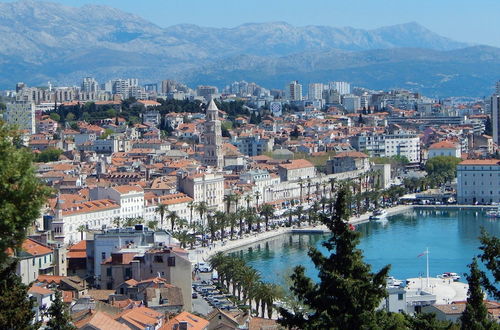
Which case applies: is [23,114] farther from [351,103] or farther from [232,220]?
[351,103]

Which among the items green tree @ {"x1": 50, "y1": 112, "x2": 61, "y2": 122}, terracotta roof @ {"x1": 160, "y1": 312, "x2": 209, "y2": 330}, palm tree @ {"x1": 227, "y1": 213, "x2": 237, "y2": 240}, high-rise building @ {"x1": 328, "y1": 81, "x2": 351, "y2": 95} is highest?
high-rise building @ {"x1": 328, "y1": 81, "x2": 351, "y2": 95}

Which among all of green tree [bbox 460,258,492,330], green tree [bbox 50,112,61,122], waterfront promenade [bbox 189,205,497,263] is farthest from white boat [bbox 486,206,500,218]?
green tree [bbox 460,258,492,330]

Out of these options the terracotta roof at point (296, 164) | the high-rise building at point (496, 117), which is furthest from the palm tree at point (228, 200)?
the high-rise building at point (496, 117)

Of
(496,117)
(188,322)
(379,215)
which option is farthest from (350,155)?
(188,322)

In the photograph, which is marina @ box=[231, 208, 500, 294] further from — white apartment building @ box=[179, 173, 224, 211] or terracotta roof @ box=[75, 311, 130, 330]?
terracotta roof @ box=[75, 311, 130, 330]

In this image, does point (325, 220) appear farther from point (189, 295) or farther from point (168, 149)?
point (168, 149)

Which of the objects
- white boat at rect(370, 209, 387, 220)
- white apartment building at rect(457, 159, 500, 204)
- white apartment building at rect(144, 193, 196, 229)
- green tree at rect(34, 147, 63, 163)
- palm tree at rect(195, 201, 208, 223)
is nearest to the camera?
white apartment building at rect(144, 193, 196, 229)

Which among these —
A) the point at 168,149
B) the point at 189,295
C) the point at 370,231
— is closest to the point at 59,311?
the point at 189,295
